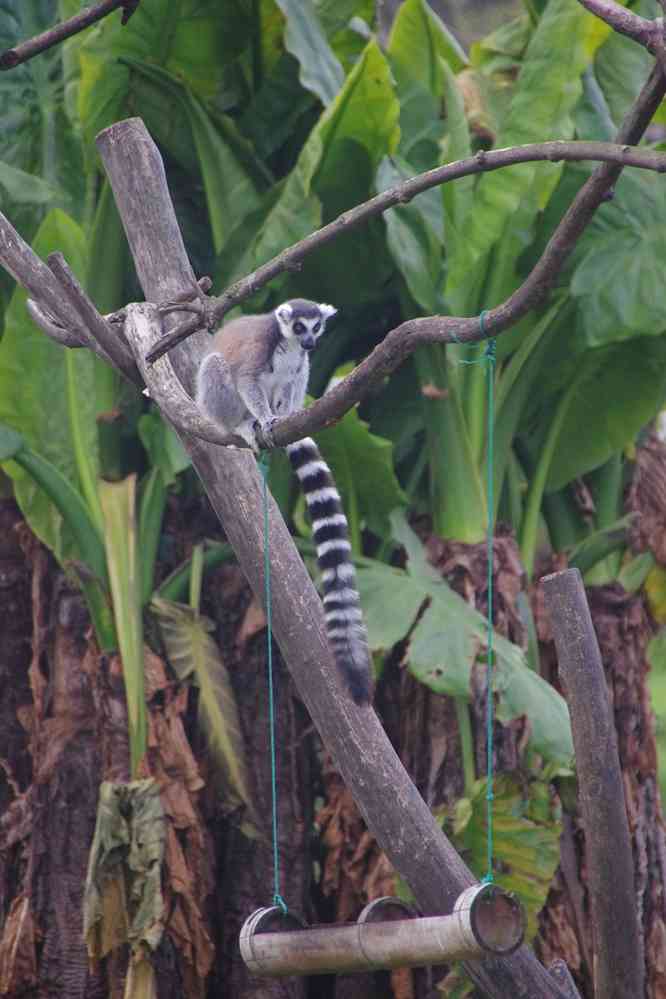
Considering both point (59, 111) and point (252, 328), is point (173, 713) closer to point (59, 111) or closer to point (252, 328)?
point (252, 328)

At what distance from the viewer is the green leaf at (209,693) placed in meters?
6.72

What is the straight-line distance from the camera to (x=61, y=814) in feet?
22.2

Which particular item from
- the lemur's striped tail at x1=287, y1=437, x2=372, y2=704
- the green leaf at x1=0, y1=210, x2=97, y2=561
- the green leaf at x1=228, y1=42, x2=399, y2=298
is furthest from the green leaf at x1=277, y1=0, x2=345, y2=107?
the lemur's striped tail at x1=287, y1=437, x2=372, y2=704

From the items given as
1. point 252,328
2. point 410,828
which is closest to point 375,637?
point 252,328

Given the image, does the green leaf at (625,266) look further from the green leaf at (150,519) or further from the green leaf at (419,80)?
the green leaf at (150,519)

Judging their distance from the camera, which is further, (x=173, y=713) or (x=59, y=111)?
(x=59, y=111)

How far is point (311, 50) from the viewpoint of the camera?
6719mm

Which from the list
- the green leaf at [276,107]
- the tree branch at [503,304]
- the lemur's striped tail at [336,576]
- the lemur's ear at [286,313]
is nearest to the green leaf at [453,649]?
the lemur's striped tail at [336,576]

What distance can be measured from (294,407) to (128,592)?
167cm

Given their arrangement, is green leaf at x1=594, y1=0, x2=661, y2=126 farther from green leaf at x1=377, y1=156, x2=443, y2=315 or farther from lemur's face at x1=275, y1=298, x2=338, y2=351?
lemur's face at x1=275, y1=298, x2=338, y2=351

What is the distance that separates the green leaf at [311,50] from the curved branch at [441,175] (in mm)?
2840

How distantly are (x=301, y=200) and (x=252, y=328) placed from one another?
1.46 m

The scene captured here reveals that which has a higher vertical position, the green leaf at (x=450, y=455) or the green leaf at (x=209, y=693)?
the green leaf at (x=450, y=455)

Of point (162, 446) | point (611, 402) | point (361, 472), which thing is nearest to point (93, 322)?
point (162, 446)
